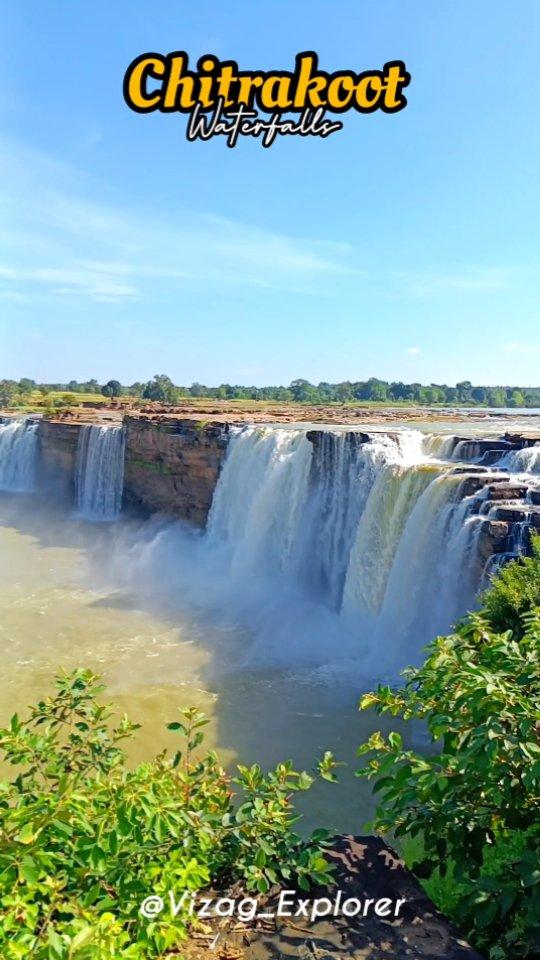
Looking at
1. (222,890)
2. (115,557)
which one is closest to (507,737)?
(222,890)

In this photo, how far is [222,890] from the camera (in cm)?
287

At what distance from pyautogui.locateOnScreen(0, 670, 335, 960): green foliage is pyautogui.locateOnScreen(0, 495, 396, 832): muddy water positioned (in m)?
4.53

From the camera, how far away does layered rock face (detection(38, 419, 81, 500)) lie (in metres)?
27.2

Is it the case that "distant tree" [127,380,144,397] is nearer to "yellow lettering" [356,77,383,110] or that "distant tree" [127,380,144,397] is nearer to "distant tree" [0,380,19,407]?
"distant tree" [0,380,19,407]

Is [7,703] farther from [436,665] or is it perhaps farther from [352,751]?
[436,665]

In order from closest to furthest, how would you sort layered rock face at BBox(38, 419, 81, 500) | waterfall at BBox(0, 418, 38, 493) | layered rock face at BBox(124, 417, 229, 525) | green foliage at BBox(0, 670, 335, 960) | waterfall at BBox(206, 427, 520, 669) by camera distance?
green foliage at BBox(0, 670, 335, 960)
waterfall at BBox(206, 427, 520, 669)
layered rock face at BBox(124, 417, 229, 525)
layered rock face at BBox(38, 419, 81, 500)
waterfall at BBox(0, 418, 38, 493)

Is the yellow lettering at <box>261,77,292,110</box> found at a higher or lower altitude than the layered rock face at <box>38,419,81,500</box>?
higher

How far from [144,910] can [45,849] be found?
0.46 metres

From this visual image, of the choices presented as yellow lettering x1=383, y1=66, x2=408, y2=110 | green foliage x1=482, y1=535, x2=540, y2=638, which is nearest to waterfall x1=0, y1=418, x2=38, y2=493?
yellow lettering x1=383, y1=66, x2=408, y2=110

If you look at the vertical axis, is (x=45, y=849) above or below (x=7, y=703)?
above

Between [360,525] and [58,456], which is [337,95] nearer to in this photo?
[360,525]

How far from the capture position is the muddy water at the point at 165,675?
866 centimetres

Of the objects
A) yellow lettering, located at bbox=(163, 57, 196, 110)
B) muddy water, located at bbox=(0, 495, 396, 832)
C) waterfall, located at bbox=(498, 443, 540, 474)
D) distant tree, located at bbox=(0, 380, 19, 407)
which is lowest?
muddy water, located at bbox=(0, 495, 396, 832)

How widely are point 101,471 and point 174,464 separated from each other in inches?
181
